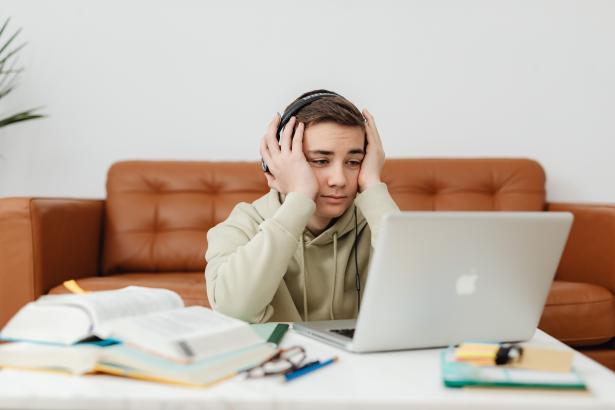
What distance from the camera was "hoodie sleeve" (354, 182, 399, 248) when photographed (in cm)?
→ 129

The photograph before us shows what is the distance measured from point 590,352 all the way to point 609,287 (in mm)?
240

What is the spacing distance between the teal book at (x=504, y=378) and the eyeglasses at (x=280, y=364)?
18cm

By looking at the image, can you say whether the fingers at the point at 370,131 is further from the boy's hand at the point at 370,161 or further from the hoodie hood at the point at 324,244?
the hoodie hood at the point at 324,244

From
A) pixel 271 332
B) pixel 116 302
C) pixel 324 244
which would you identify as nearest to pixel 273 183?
pixel 324 244

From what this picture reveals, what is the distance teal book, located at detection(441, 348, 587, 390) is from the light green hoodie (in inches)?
20.5

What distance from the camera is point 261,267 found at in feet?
3.75

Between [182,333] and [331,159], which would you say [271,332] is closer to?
[182,333]

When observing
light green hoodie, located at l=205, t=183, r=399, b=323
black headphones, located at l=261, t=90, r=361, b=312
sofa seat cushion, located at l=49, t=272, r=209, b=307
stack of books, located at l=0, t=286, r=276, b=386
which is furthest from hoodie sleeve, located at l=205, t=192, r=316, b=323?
sofa seat cushion, located at l=49, t=272, r=209, b=307

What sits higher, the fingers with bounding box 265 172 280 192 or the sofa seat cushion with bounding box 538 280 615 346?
the fingers with bounding box 265 172 280 192

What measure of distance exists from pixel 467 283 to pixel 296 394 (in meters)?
0.30

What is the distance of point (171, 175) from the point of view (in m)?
2.60

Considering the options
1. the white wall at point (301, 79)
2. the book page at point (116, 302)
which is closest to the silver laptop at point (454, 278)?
the book page at point (116, 302)

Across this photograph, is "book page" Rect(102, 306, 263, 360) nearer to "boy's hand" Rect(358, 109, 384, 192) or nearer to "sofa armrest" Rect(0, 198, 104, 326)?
"boy's hand" Rect(358, 109, 384, 192)

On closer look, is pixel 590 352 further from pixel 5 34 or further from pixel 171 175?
pixel 5 34
